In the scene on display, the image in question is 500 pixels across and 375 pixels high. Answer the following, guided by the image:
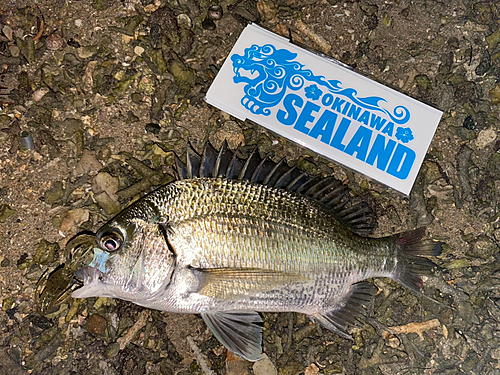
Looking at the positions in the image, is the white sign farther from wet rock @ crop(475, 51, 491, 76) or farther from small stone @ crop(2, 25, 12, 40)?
small stone @ crop(2, 25, 12, 40)

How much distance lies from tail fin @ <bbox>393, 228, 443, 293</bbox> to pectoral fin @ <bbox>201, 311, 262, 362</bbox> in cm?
100

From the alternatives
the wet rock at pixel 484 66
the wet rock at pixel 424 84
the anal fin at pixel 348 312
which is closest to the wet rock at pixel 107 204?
the anal fin at pixel 348 312

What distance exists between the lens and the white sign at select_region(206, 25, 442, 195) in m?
2.72

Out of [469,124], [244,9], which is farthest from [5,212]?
[469,124]

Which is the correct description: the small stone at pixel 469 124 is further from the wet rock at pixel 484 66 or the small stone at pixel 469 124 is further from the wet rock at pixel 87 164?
the wet rock at pixel 87 164

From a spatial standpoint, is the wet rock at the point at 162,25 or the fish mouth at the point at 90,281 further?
the wet rock at the point at 162,25

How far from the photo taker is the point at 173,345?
251cm

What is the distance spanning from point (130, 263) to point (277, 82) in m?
1.67

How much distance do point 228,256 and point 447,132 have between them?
6.30ft

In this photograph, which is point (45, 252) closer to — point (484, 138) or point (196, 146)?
point (196, 146)

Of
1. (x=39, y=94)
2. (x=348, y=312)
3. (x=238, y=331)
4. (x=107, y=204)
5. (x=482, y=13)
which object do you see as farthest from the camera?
(x=482, y=13)

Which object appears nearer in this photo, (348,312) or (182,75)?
(348,312)

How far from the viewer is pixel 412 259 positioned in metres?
2.49

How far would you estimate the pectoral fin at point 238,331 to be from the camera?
2291mm
